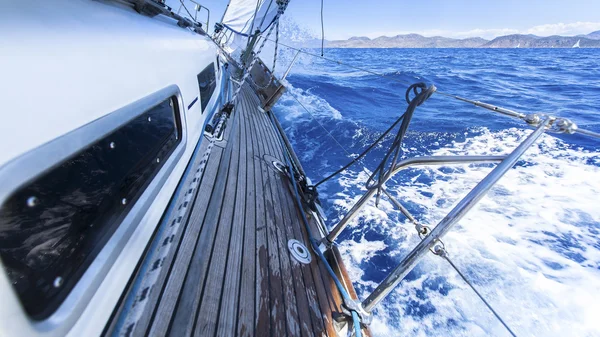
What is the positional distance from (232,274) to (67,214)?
869mm

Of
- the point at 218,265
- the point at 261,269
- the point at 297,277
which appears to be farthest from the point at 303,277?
the point at 218,265

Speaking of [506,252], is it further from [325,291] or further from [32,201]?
[32,201]

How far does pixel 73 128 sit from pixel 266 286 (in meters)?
1.13

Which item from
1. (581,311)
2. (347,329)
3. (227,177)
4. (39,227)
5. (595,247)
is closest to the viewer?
(39,227)

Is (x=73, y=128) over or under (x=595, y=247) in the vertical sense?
over

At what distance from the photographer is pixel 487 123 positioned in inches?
301

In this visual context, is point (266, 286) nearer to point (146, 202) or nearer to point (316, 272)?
point (316, 272)

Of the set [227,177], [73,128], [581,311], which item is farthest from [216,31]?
[581,311]

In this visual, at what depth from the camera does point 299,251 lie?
1.85 m

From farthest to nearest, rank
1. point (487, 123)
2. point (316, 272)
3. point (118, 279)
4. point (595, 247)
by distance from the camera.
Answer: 1. point (487, 123)
2. point (595, 247)
3. point (316, 272)
4. point (118, 279)

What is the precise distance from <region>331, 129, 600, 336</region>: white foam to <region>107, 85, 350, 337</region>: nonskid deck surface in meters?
1.33

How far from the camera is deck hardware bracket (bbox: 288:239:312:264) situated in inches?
70.2

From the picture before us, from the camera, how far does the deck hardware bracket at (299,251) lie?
1.78 metres

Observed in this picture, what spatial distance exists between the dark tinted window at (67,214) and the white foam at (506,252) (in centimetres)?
240
